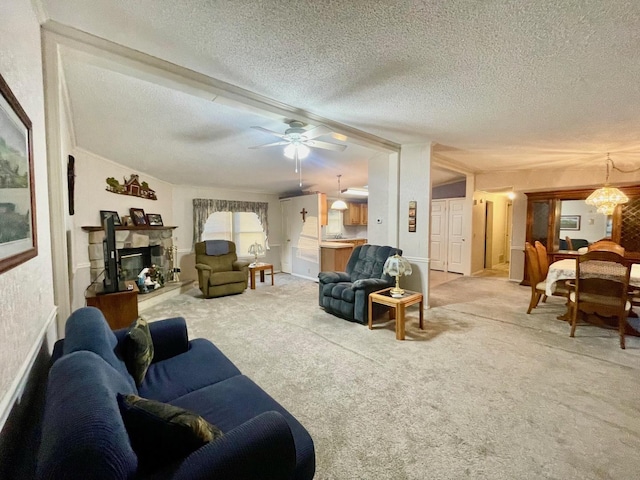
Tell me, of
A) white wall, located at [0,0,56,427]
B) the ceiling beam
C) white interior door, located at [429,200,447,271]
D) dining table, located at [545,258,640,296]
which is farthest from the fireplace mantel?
white interior door, located at [429,200,447,271]

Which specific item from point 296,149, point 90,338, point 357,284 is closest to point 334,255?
point 357,284

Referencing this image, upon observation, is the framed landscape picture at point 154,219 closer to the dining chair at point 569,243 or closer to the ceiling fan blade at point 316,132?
the ceiling fan blade at point 316,132

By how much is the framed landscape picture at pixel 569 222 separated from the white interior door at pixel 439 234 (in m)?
2.26

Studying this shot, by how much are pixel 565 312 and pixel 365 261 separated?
9.29 ft

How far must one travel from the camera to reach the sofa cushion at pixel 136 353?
161 cm

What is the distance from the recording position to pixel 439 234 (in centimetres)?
734

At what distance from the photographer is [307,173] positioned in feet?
18.1

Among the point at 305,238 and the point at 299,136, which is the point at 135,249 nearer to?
the point at 305,238

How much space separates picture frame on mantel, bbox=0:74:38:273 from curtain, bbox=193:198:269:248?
5.09 meters

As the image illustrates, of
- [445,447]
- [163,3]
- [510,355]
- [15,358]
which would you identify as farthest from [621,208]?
[15,358]

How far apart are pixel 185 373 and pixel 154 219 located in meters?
4.43

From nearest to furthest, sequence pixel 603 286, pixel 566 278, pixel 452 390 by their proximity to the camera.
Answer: pixel 452 390, pixel 603 286, pixel 566 278

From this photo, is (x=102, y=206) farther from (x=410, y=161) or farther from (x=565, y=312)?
(x=565, y=312)

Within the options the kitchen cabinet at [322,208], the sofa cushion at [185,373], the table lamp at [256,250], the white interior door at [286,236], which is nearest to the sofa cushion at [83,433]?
the sofa cushion at [185,373]
